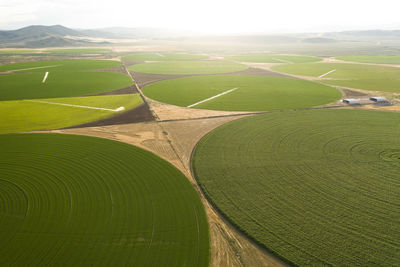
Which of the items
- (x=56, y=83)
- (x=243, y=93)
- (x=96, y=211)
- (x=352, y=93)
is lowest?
(x=96, y=211)

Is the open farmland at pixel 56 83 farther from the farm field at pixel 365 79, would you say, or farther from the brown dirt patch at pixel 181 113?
the farm field at pixel 365 79

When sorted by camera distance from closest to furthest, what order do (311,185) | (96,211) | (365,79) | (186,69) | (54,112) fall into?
(96,211) < (311,185) < (54,112) < (365,79) < (186,69)

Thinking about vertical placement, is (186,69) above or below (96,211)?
above

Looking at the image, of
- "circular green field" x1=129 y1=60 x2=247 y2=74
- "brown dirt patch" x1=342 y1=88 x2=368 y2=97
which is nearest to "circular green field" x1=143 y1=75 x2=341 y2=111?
"brown dirt patch" x1=342 y1=88 x2=368 y2=97

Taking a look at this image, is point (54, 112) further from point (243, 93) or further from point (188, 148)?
point (243, 93)

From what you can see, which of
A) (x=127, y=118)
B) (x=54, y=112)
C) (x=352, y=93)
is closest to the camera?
(x=127, y=118)

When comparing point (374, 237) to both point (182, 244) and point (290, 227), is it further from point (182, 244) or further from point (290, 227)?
point (182, 244)

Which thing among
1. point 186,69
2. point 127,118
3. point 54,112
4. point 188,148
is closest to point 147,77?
point 186,69
